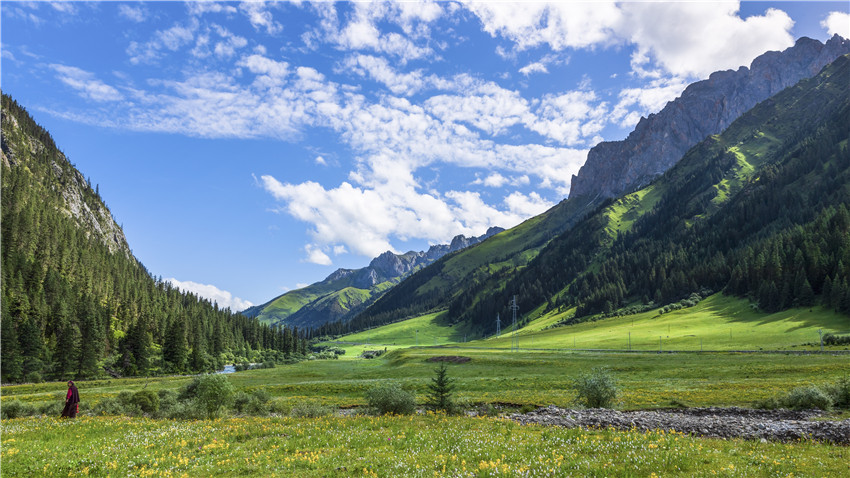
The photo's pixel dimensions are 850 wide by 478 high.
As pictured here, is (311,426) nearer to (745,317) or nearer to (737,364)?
(737,364)

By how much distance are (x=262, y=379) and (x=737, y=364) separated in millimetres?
89384

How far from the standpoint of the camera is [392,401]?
29828mm

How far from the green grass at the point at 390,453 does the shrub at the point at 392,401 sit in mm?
8810

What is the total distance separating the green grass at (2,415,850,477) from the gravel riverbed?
3186 millimetres

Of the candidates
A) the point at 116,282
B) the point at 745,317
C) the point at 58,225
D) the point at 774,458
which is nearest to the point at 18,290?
the point at 116,282

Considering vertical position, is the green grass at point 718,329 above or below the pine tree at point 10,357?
below

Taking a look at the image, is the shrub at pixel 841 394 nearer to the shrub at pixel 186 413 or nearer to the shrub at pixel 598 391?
the shrub at pixel 598 391

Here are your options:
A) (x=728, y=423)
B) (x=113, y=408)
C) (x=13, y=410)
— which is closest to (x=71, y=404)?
(x=113, y=408)

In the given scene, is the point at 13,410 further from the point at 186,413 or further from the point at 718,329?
the point at 718,329

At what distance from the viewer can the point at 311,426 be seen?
21.6m

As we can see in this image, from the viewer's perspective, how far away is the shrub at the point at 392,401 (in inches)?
1158

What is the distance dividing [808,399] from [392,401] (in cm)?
3120

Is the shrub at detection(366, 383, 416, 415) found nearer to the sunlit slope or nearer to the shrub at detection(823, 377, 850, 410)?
the shrub at detection(823, 377, 850, 410)

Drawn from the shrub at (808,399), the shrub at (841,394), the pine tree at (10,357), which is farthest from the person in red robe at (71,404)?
the pine tree at (10,357)
